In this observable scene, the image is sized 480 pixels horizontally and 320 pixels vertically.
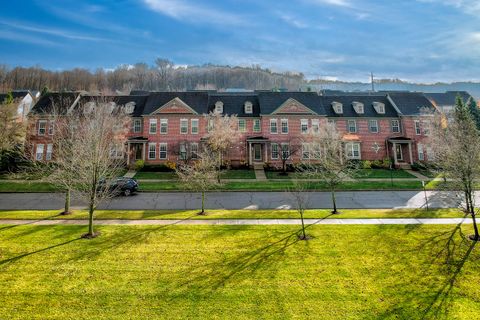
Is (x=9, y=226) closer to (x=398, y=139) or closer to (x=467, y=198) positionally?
(x=467, y=198)

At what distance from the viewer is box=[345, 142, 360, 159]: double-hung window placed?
131 feet

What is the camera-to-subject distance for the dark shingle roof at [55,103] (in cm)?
3854

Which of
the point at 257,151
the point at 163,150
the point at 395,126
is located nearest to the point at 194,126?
the point at 163,150

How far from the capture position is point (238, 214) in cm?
1845

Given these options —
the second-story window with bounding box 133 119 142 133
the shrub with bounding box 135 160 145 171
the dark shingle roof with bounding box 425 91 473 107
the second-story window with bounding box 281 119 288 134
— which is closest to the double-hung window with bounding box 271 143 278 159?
the second-story window with bounding box 281 119 288 134

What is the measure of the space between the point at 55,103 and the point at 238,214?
118 ft

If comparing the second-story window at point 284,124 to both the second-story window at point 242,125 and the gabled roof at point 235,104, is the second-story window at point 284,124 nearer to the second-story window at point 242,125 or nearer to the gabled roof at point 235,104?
the gabled roof at point 235,104

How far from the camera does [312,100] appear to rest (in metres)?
41.3

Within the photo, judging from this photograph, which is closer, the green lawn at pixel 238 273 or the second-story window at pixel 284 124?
the green lawn at pixel 238 273

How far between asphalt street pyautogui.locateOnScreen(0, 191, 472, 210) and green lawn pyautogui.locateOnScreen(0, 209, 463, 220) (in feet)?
4.65

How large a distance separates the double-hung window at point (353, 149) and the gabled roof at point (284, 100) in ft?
20.7

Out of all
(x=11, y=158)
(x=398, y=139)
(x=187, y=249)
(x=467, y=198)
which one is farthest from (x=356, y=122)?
(x=11, y=158)

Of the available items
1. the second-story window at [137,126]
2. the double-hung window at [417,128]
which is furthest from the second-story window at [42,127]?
the double-hung window at [417,128]

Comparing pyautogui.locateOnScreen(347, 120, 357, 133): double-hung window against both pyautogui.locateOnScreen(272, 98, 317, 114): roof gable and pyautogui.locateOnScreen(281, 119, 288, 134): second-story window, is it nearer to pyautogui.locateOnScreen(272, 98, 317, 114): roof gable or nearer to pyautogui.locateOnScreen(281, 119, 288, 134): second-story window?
pyautogui.locateOnScreen(272, 98, 317, 114): roof gable
